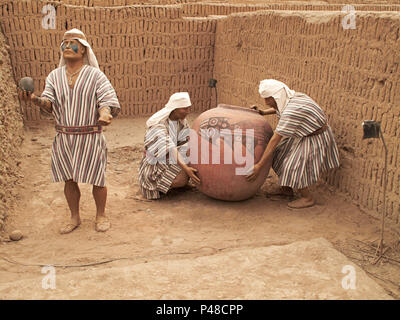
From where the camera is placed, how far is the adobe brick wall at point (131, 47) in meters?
6.87

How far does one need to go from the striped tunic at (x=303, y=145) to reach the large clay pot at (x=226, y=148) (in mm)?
219

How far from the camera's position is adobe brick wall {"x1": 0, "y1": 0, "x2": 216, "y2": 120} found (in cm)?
687

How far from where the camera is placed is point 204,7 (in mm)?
8227

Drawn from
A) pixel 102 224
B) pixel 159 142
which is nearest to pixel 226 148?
pixel 159 142

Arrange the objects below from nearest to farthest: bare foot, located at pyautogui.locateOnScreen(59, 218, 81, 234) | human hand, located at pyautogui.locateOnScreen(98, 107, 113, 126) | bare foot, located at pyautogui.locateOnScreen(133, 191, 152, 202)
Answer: human hand, located at pyautogui.locateOnScreen(98, 107, 113, 126) → bare foot, located at pyautogui.locateOnScreen(59, 218, 81, 234) → bare foot, located at pyautogui.locateOnScreen(133, 191, 152, 202)

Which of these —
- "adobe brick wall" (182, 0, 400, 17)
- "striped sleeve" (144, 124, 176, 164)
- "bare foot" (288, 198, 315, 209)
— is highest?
"adobe brick wall" (182, 0, 400, 17)

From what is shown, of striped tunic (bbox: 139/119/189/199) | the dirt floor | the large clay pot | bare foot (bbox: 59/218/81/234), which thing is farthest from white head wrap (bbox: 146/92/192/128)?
bare foot (bbox: 59/218/81/234)

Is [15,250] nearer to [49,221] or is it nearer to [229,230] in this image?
[49,221]

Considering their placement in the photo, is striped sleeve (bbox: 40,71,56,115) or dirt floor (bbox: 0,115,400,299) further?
striped sleeve (bbox: 40,71,56,115)

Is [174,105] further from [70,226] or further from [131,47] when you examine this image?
[131,47]

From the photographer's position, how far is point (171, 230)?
3.81 meters

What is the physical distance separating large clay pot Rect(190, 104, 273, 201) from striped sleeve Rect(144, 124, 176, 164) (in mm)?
233

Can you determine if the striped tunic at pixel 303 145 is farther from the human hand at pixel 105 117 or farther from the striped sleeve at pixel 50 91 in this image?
the striped sleeve at pixel 50 91

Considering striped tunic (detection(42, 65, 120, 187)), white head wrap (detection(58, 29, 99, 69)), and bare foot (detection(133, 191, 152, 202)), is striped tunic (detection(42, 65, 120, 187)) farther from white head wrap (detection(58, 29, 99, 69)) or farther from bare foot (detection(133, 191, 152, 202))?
bare foot (detection(133, 191, 152, 202))
